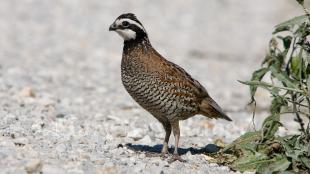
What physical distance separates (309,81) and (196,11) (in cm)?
1634

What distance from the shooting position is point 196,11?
77.2 feet

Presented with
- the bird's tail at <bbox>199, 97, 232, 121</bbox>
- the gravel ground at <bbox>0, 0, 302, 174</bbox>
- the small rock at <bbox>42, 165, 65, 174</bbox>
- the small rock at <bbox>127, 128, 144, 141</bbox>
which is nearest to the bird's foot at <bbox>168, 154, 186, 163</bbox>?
the gravel ground at <bbox>0, 0, 302, 174</bbox>

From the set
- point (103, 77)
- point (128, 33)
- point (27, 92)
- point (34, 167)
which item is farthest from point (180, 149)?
point (103, 77)

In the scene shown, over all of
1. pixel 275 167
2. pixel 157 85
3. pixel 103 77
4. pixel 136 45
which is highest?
pixel 103 77

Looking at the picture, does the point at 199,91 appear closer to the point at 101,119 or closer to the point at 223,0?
the point at 101,119

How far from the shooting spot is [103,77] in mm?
14891

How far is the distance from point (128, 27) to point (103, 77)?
6.31m

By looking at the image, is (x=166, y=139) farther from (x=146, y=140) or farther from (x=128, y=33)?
(x=128, y=33)

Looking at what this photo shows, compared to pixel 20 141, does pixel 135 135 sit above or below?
above

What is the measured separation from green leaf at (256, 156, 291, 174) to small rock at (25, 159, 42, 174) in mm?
2032

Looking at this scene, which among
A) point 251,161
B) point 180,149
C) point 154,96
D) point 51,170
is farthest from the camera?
point 180,149

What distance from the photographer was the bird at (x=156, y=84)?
8281 millimetres

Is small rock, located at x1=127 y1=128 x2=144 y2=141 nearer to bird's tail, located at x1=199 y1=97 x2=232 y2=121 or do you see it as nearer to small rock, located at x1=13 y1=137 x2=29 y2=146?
bird's tail, located at x1=199 y1=97 x2=232 y2=121

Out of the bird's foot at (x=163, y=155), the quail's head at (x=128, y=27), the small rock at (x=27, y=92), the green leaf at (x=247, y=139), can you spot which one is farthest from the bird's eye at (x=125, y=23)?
the small rock at (x=27, y=92)
